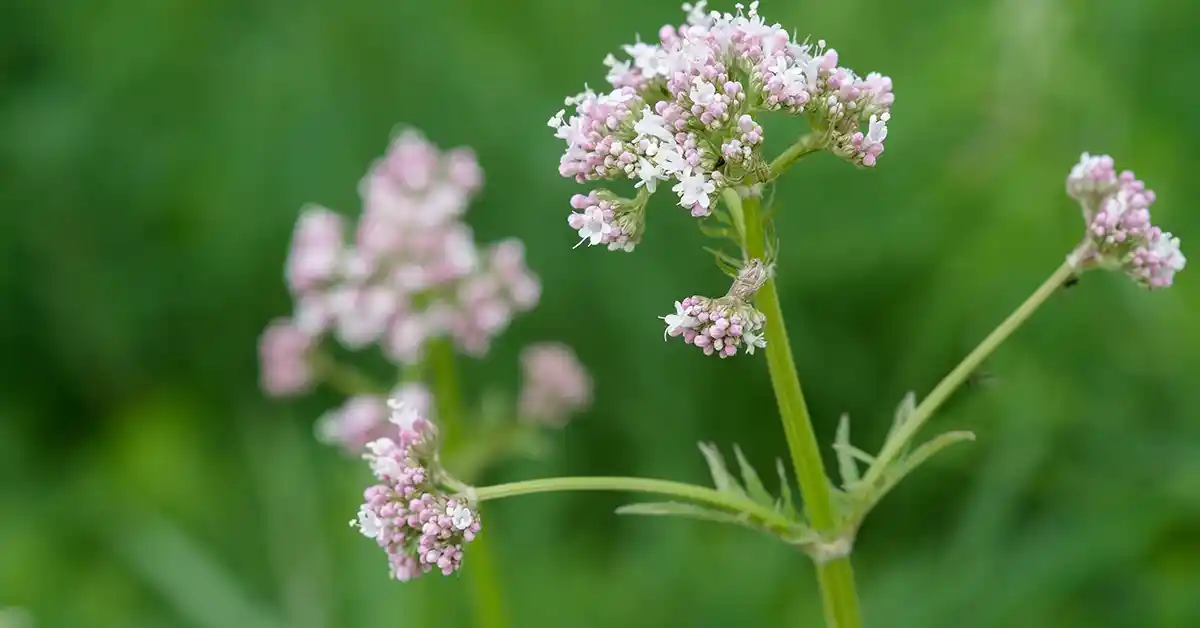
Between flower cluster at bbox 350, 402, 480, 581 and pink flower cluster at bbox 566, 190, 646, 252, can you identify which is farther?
flower cluster at bbox 350, 402, 480, 581

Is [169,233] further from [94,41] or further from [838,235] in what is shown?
[838,235]

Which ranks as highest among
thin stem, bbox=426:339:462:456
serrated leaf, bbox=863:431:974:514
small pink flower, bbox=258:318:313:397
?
small pink flower, bbox=258:318:313:397

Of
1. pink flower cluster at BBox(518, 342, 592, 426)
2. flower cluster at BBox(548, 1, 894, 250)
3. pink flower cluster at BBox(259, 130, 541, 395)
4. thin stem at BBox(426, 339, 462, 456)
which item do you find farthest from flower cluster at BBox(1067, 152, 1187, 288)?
pink flower cluster at BBox(518, 342, 592, 426)

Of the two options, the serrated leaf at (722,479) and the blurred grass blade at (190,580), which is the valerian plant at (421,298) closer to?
the blurred grass blade at (190,580)

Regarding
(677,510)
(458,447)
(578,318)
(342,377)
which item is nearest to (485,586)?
(458,447)

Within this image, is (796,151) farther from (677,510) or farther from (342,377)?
(342,377)

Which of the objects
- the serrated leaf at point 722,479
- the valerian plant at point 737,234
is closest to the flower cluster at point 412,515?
the valerian plant at point 737,234

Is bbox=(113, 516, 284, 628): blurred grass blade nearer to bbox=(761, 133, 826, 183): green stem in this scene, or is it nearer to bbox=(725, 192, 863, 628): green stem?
bbox=(725, 192, 863, 628): green stem
